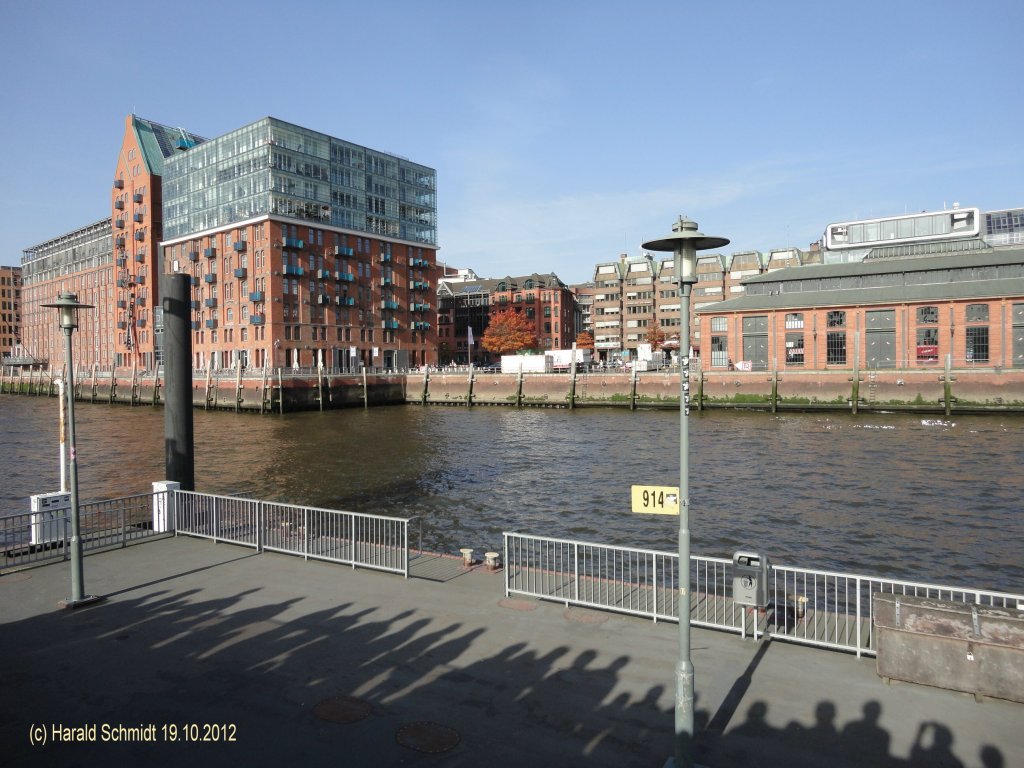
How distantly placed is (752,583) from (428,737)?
5.70m

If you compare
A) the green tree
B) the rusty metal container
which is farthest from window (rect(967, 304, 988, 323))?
the rusty metal container

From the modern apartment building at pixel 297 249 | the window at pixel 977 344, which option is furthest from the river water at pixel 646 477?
the modern apartment building at pixel 297 249

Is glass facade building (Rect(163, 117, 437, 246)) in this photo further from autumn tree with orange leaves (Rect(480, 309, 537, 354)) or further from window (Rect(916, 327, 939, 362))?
window (Rect(916, 327, 939, 362))

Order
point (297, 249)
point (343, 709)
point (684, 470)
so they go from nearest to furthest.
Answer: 1. point (684, 470)
2. point (343, 709)
3. point (297, 249)

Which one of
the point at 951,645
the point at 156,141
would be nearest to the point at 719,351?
the point at 951,645

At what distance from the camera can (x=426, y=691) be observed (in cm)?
912

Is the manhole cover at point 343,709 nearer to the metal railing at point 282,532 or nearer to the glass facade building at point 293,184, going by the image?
the metal railing at point 282,532

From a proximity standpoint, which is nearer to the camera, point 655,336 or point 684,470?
point 684,470

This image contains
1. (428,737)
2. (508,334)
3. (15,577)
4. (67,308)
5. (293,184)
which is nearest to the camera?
(428,737)

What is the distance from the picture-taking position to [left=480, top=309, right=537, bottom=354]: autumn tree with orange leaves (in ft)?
470

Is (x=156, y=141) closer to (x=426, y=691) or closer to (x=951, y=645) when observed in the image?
(x=426, y=691)

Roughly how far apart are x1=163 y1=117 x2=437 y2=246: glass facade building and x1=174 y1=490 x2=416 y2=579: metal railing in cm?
8202

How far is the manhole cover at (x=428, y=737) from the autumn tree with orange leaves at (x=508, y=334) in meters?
135

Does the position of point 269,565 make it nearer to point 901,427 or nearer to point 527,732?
point 527,732
